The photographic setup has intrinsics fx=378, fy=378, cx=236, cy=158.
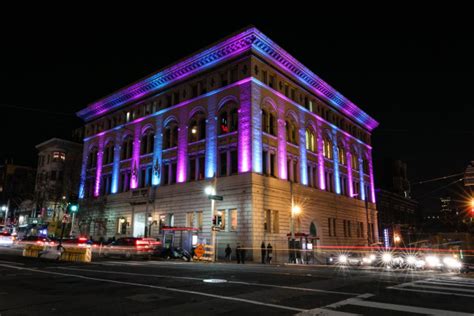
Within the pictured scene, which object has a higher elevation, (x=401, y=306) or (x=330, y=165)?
(x=330, y=165)

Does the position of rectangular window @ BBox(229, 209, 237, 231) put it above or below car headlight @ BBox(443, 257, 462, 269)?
above

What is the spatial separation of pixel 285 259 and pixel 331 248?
413 inches

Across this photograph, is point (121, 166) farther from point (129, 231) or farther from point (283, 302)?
point (283, 302)

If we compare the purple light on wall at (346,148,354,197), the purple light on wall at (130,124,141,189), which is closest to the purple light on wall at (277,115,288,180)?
the purple light on wall at (346,148,354,197)

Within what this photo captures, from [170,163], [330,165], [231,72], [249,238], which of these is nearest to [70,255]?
[249,238]

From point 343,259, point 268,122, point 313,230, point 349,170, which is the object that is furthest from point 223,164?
point 349,170

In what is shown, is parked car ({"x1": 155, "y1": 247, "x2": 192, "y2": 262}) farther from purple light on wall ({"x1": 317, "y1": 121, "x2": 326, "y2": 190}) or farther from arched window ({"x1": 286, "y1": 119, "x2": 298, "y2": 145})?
purple light on wall ({"x1": 317, "y1": 121, "x2": 326, "y2": 190})

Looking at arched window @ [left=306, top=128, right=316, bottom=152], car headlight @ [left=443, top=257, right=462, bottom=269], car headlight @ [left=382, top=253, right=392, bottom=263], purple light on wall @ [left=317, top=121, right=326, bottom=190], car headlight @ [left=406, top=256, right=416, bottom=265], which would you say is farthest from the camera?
purple light on wall @ [left=317, top=121, right=326, bottom=190]

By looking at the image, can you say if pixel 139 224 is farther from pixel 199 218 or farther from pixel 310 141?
pixel 310 141

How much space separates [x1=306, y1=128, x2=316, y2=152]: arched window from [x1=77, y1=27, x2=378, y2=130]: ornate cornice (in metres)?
5.60

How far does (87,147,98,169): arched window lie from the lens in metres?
55.5

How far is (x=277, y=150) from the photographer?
38625mm

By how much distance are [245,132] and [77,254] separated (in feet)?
58.6

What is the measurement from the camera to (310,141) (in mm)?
45500
